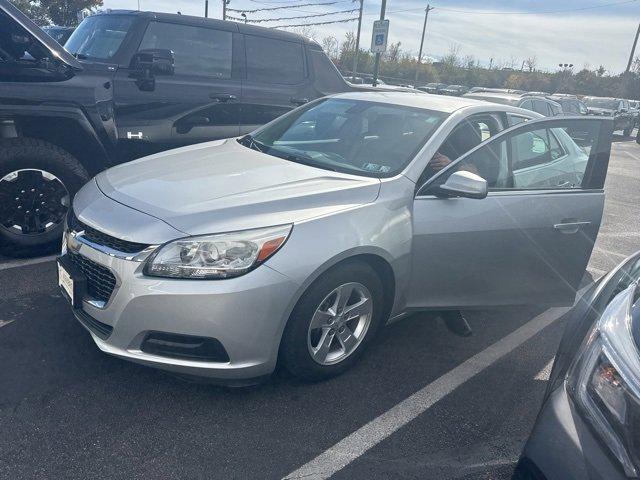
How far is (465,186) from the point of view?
10.1 feet

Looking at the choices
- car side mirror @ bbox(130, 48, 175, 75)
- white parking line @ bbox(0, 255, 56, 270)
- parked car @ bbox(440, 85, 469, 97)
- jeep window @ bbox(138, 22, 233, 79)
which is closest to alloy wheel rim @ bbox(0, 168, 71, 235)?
white parking line @ bbox(0, 255, 56, 270)

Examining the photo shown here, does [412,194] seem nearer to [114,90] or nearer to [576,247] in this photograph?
[576,247]

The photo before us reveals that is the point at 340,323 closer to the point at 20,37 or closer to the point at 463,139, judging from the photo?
the point at 463,139

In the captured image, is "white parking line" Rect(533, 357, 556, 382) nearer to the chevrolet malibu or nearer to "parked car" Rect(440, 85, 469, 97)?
the chevrolet malibu

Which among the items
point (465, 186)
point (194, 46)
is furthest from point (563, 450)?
point (194, 46)

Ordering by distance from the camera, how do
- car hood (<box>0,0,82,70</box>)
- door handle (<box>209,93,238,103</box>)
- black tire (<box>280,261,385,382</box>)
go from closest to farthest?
black tire (<box>280,261,385,382</box>) → car hood (<box>0,0,82,70</box>) → door handle (<box>209,93,238,103</box>)

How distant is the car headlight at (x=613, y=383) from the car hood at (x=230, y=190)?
1413 millimetres

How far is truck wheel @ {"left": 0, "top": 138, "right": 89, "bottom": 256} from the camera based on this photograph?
162 inches

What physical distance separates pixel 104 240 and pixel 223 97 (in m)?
3.21

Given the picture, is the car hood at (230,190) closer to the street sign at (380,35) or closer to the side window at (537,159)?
the side window at (537,159)

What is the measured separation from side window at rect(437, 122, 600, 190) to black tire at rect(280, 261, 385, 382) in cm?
76

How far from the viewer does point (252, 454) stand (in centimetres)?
246

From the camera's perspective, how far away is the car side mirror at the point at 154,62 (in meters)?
4.89

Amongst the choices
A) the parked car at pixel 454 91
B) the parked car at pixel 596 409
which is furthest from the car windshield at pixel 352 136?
the parked car at pixel 454 91
